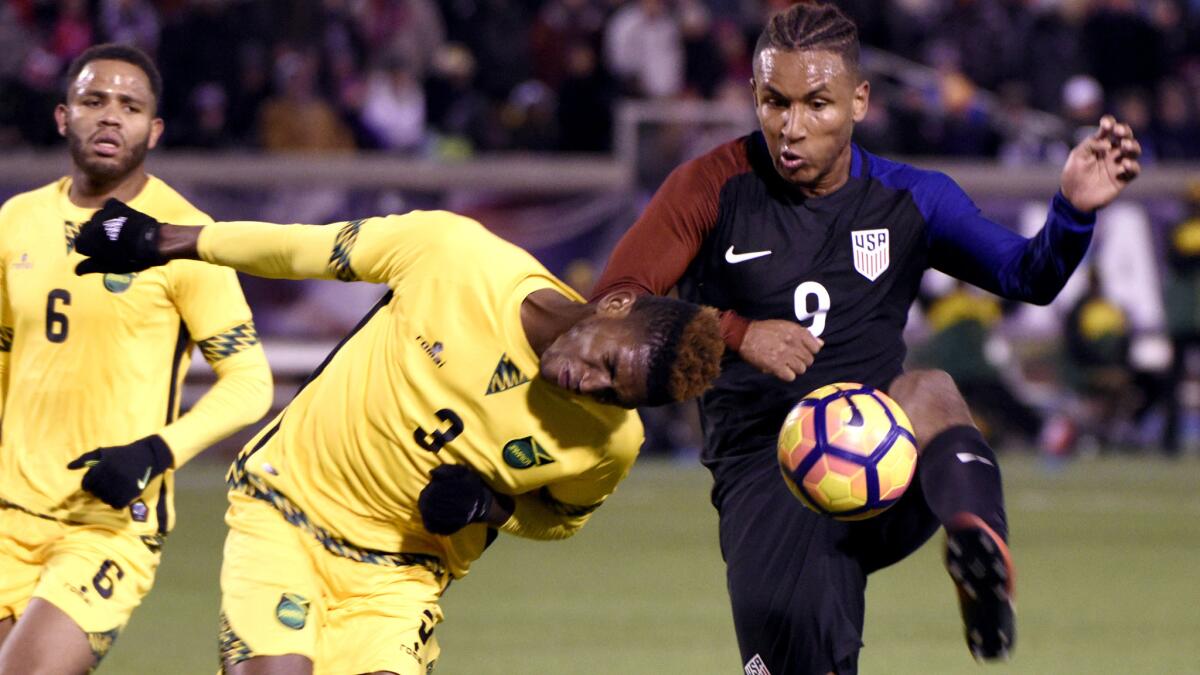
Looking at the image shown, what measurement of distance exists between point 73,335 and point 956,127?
567 inches

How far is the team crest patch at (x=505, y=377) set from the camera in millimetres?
4730

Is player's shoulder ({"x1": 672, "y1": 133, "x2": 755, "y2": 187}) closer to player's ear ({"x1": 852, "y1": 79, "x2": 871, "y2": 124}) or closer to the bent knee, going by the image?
player's ear ({"x1": 852, "y1": 79, "x2": 871, "y2": 124})

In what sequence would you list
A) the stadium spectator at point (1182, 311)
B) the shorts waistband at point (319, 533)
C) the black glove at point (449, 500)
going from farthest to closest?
the stadium spectator at point (1182, 311), the shorts waistband at point (319, 533), the black glove at point (449, 500)

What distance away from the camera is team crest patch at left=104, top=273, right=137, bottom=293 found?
229 inches

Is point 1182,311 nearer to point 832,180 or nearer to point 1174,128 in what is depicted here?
point 1174,128

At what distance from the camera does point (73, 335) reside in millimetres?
5824

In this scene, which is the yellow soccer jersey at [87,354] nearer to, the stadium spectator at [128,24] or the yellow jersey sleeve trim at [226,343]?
the yellow jersey sleeve trim at [226,343]

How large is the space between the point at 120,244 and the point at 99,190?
1054 millimetres

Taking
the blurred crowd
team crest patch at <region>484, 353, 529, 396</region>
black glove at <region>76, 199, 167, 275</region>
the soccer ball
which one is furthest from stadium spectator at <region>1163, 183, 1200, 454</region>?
black glove at <region>76, 199, 167, 275</region>

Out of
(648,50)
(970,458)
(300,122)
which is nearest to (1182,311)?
(648,50)

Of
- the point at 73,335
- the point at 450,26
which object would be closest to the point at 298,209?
the point at 450,26

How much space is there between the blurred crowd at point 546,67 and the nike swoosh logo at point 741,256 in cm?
1186

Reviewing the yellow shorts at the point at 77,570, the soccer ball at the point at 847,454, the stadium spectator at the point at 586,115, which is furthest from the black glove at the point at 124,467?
the stadium spectator at the point at 586,115

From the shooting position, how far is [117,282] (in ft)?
19.1
